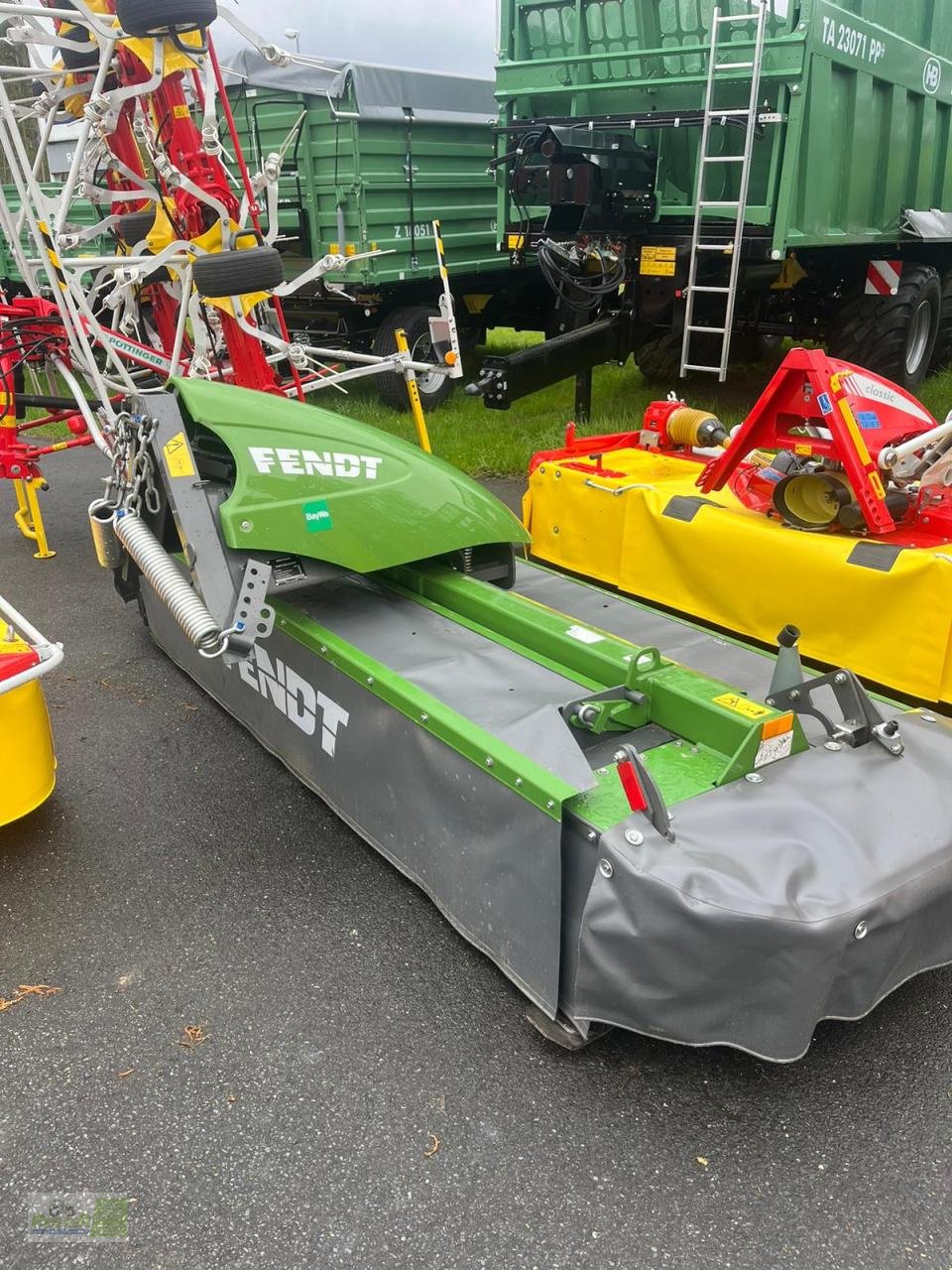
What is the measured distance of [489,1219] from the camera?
1795 millimetres

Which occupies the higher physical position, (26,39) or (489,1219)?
(26,39)

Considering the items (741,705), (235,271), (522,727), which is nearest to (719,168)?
(235,271)

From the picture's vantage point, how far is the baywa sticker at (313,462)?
2.65 meters

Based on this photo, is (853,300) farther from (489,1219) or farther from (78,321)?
(489,1219)

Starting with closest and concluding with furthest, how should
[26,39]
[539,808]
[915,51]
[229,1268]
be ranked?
1. [229,1268]
2. [539,808]
3. [26,39]
4. [915,51]

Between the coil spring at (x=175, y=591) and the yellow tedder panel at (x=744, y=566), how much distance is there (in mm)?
2028

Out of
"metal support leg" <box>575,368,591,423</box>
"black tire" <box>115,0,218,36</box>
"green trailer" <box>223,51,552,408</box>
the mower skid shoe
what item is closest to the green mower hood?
the mower skid shoe

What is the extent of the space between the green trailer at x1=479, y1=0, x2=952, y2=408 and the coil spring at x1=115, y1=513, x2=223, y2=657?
3228 mm

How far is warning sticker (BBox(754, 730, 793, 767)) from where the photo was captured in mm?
2164

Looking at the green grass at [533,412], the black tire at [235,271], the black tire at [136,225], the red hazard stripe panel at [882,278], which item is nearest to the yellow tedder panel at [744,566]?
the black tire at [235,271]

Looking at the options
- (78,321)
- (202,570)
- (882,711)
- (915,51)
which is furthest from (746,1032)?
(915,51)

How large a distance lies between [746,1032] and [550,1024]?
1.44ft

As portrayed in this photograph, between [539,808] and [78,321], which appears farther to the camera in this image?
[78,321]

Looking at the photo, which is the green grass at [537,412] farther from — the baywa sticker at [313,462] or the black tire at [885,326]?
the baywa sticker at [313,462]
